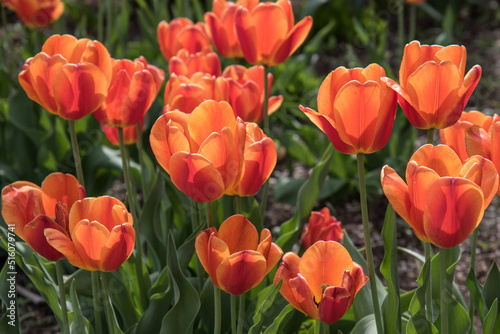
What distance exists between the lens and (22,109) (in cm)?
242

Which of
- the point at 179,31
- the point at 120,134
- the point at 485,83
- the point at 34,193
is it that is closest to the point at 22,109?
the point at 179,31

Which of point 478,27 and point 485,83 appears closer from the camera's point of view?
point 485,83

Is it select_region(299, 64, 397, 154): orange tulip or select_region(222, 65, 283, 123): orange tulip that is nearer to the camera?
select_region(299, 64, 397, 154): orange tulip

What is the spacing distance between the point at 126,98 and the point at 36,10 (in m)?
1.74

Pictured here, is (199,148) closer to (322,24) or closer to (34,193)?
(34,193)

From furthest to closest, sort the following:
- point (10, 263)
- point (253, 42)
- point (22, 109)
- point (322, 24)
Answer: point (322, 24) → point (22, 109) → point (253, 42) → point (10, 263)

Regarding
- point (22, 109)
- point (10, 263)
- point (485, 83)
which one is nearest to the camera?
point (10, 263)

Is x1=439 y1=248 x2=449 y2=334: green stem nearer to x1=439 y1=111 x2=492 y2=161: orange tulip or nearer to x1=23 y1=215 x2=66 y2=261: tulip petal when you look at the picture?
x1=439 y1=111 x2=492 y2=161: orange tulip

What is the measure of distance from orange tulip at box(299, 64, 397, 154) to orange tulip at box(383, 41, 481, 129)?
0.04m

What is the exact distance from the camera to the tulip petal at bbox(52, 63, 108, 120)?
1.25 metres

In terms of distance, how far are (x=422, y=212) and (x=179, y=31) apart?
1.23 m

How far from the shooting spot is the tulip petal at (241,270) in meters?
0.99

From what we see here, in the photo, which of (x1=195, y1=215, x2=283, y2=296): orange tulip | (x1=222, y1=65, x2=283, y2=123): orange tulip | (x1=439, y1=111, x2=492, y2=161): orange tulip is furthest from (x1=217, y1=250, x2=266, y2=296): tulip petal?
(x1=222, y1=65, x2=283, y2=123): orange tulip

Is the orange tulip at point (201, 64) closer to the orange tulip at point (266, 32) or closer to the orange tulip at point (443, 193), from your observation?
the orange tulip at point (266, 32)
